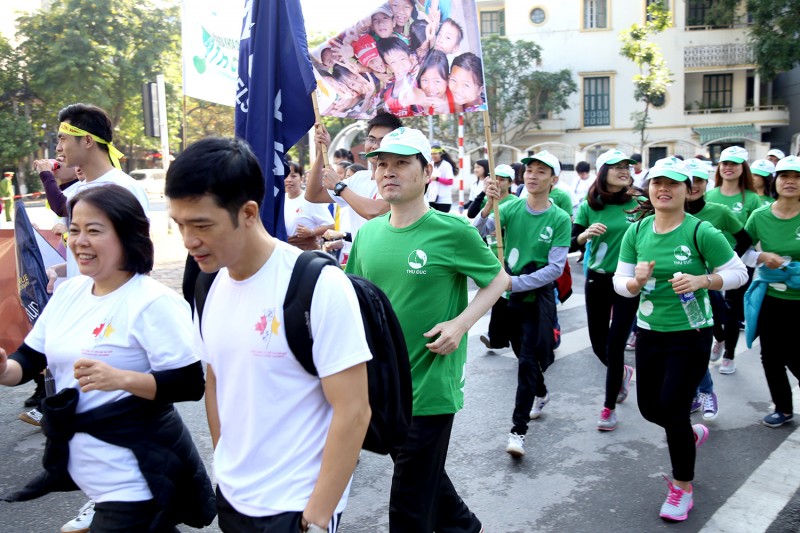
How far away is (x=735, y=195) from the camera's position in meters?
7.15

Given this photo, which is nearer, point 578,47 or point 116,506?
point 116,506

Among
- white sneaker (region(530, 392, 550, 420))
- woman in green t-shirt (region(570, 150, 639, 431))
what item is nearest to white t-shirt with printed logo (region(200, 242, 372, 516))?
white sneaker (region(530, 392, 550, 420))

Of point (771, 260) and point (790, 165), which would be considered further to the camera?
point (790, 165)

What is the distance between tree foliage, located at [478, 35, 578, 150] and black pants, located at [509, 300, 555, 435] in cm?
3664

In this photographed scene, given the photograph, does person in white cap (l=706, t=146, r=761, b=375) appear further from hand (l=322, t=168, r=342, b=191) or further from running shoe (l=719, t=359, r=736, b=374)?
hand (l=322, t=168, r=342, b=191)

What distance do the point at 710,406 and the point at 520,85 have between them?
124ft

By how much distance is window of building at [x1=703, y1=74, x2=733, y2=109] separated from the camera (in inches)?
1660

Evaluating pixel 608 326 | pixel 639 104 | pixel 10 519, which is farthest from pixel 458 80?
pixel 639 104

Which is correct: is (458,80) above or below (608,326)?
above

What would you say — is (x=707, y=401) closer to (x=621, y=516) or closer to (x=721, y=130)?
(x=621, y=516)

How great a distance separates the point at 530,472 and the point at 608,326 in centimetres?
177

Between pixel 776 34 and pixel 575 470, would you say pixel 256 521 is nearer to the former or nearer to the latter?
pixel 575 470

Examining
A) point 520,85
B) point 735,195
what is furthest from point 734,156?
point 520,85

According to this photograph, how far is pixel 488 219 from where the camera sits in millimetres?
6879
